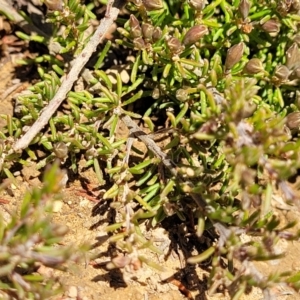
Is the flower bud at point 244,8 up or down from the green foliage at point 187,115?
up

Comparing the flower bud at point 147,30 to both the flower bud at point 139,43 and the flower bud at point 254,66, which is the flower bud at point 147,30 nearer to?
the flower bud at point 139,43

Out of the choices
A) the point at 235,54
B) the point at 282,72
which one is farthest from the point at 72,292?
the point at 282,72

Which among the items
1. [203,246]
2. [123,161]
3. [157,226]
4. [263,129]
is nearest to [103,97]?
[123,161]

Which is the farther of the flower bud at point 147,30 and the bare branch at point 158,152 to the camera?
the flower bud at point 147,30

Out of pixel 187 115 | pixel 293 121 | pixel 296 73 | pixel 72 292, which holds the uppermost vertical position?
pixel 296 73

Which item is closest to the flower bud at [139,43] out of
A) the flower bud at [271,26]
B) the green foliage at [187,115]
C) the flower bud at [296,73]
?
the green foliage at [187,115]

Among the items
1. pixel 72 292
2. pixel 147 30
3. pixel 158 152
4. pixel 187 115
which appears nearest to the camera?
pixel 72 292

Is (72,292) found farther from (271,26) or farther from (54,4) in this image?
(271,26)

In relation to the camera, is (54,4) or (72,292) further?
(54,4)
